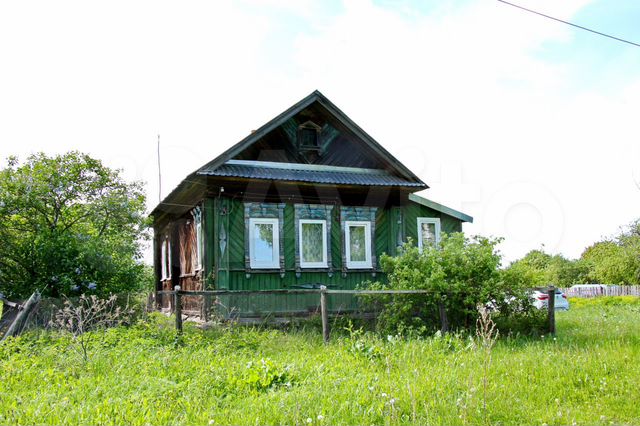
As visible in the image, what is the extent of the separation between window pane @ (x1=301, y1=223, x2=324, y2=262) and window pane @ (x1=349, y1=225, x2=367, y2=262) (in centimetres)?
102

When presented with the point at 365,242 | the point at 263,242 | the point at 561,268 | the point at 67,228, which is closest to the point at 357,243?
the point at 365,242

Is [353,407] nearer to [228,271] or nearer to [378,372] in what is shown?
[378,372]

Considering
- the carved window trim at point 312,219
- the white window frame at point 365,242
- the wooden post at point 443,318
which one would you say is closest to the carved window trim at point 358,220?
the white window frame at point 365,242

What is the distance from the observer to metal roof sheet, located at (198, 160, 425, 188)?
48.6 feet

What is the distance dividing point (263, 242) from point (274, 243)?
0.31 metres

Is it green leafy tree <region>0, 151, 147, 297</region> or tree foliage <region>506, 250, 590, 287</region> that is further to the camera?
tree foliage <region>506, 250, 590, 287</region>

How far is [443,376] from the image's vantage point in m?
7.11

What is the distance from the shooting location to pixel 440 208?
19.2 metres

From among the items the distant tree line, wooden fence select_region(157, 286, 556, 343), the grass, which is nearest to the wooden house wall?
wooden fence select_region(157, 286, 556, 343)

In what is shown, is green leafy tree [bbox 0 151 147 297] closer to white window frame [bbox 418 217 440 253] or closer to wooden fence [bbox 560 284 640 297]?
white window frame [bbox 418 217 440 253]

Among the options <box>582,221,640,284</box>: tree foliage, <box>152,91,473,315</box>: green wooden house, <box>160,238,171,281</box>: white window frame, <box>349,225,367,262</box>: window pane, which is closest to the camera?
<box>152,91,473,315</box>: green wooden house

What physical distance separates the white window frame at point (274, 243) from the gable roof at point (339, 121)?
6.27ft

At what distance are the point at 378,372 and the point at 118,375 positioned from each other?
3398 mm

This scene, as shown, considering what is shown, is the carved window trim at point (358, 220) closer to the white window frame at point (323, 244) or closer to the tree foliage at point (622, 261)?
the white window frame at point (323, 244)
